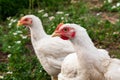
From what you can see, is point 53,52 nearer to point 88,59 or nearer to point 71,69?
point 71,69

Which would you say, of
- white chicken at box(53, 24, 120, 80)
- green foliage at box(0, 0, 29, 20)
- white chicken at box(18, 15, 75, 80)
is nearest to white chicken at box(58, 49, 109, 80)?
white chicken at box(53, 24, 120, 80)

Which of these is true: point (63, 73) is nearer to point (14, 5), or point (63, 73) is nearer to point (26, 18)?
point (26, 18)

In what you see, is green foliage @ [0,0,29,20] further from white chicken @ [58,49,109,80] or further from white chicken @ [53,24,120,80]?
white chicken @ [53,24,120,80]

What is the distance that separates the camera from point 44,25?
1052cm

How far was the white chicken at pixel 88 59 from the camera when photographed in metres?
5.77

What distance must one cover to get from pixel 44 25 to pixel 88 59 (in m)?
4.84

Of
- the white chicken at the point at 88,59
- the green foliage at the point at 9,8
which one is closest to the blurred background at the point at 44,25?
the green foliage at the point at 9,8

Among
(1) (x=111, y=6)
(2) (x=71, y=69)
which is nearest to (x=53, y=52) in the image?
(2) (x=71, y=69)

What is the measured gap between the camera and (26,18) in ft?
25.1

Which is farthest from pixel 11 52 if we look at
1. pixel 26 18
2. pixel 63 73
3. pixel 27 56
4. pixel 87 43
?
pixel 87 43

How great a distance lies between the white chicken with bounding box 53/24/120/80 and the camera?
5766 millimetres

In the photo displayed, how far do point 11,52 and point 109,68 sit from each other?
11.5ft

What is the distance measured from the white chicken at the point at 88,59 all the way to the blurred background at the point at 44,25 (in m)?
2.10

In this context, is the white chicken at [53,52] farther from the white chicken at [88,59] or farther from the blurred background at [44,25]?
the white chicken at [88,59]
